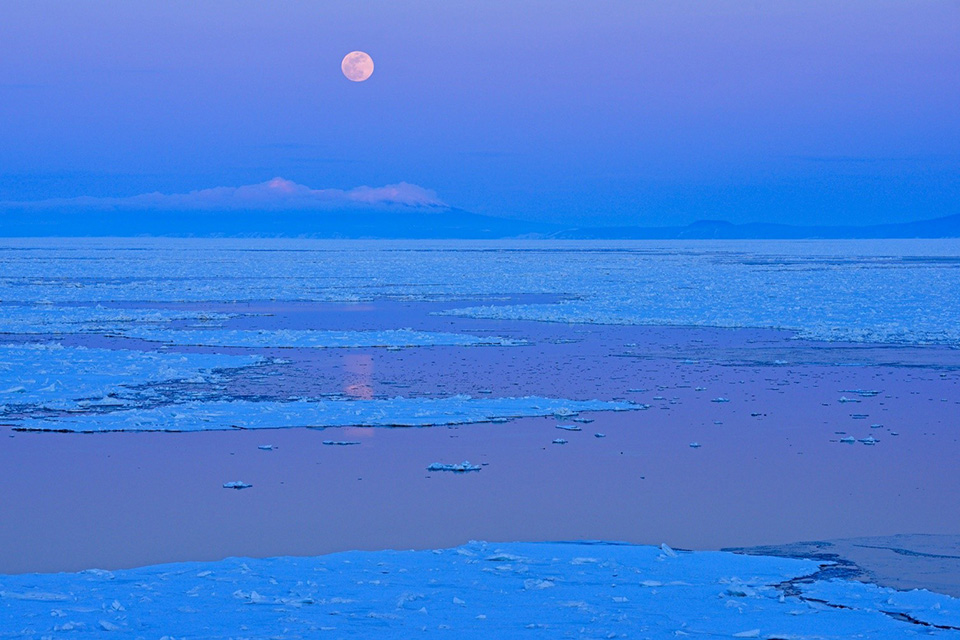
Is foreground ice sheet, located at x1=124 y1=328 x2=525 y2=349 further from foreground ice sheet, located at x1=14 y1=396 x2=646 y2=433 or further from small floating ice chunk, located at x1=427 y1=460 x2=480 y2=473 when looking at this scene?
small floating ice chunk, located at x1=427 y1=460 x2=480 y2=473

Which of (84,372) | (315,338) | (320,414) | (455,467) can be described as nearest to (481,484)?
(455,467)

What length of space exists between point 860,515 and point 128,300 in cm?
2052

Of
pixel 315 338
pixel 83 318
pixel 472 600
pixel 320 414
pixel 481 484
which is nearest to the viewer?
pixel 472 600

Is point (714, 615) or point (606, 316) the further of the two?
point (606, 316)

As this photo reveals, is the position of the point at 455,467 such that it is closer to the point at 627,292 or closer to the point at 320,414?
the point at 320,414

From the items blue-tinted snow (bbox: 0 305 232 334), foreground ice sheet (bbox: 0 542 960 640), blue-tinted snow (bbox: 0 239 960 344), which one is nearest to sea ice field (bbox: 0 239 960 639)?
foreground ice sheet (bbox: 0 542 960 640)

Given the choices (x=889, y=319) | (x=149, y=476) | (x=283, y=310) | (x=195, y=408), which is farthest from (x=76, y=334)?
(x=889, y=319)

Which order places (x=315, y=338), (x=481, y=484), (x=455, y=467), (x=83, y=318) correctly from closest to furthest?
(x=481, y=484) < (x=455, y=467) < (x=315, y=338) < (x=83, y=318)

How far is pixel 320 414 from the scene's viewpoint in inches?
371

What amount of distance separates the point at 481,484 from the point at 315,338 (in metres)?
8.94

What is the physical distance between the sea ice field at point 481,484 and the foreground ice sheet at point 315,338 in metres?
0.10

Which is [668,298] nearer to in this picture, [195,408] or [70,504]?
[195,408]

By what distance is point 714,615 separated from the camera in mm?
4672

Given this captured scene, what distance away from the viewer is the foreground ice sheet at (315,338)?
49.1 feet
